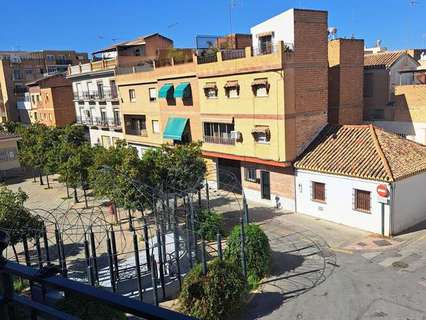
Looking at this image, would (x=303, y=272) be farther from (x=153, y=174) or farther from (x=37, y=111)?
(x=37, y=111)

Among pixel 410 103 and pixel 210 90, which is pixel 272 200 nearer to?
pixel 210 90

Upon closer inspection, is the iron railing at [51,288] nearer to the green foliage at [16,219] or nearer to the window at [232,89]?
the green foliage at [16,219]

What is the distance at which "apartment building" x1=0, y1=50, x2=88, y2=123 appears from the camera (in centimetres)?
7481

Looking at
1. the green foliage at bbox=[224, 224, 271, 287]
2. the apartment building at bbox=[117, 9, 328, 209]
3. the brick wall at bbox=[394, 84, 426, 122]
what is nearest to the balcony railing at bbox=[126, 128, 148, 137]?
the apartment building at bbox=[117, 9, 328, 209]

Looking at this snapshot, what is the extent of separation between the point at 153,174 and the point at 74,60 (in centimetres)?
7220

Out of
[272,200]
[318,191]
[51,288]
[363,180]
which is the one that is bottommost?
[272,200]

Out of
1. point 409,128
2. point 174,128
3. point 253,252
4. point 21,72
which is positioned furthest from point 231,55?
point 21,72

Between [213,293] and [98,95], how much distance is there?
3754 centimetres

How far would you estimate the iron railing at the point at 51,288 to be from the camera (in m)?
1.92

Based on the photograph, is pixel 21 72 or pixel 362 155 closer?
pixel 362 155

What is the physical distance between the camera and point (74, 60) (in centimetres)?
8869

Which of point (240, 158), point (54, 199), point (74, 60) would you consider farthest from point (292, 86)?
point (74, 60)

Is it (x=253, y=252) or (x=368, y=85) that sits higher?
(x=368, y=85)

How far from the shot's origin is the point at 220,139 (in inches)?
1233
